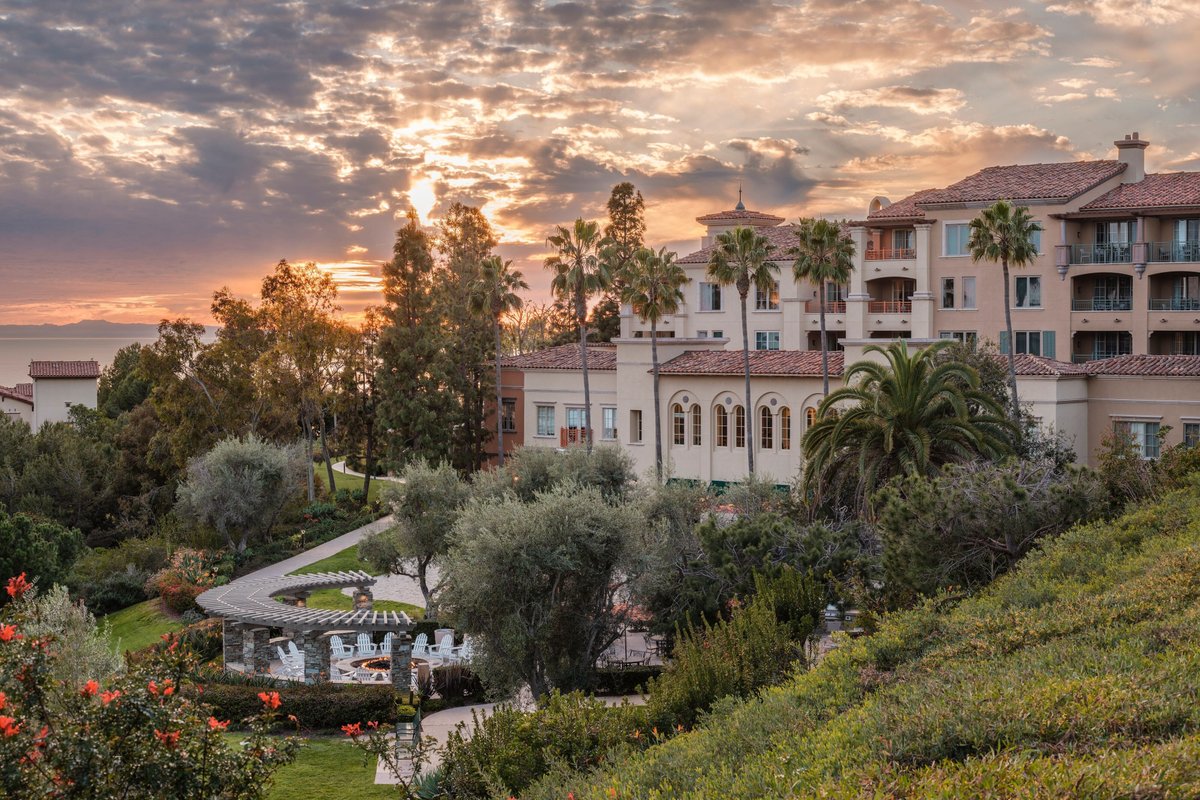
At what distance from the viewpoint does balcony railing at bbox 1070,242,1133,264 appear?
50.5 metres

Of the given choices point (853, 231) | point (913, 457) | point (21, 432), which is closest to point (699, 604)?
point (913, 457)

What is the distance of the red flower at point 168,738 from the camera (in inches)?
385

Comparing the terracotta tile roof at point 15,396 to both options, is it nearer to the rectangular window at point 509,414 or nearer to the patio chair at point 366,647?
the rectangular window at point 509,414

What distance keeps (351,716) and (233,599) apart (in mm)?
8601

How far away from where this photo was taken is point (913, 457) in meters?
27.8

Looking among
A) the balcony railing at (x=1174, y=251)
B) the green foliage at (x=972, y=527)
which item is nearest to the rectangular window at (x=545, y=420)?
the balcony railing at (x=1174, y=251)

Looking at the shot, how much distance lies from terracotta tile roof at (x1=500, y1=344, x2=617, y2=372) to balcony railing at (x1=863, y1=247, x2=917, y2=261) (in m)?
13.4

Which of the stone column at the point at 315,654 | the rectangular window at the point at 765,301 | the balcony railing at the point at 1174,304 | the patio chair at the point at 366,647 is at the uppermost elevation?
the rectangular window at the point at 765,301

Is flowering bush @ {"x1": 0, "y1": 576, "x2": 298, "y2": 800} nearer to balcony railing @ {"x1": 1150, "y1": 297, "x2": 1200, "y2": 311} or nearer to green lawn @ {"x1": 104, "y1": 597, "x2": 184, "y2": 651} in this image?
green lawn @ {"x1": 104, "y1": 597, "x2": 184, "y2": 651}

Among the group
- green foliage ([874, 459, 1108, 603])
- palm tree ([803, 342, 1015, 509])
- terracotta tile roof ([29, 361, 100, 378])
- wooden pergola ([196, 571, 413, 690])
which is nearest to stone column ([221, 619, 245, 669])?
wooden pergola ([196, 571, 413, 690])

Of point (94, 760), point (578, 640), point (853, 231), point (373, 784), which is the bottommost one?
A: point (373, 784)

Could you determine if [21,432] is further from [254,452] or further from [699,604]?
[699,604]

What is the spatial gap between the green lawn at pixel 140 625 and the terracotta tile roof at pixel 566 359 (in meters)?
20.3

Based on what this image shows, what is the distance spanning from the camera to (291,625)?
1078 inches
